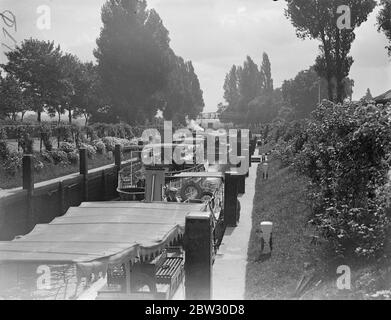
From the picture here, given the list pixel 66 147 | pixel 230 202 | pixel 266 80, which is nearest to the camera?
pixel 230 202

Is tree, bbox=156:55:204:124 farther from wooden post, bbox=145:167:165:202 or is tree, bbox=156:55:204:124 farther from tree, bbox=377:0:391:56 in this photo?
wooden post, bbox=145:167:165:202

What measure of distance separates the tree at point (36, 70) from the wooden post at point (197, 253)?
162 ft

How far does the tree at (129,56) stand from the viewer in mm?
54312

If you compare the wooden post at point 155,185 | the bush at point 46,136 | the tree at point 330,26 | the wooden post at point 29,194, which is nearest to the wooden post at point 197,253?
the wooden post at point 155,185

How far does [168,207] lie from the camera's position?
8711mm

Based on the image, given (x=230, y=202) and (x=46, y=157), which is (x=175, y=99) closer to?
(x=46, y=157)

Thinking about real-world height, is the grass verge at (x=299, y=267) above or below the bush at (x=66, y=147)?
below

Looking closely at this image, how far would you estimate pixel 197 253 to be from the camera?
6266 mm

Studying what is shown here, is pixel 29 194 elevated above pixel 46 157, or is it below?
below

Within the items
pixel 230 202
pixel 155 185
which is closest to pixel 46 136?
pixel 155 185

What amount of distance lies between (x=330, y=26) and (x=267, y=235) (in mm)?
18218

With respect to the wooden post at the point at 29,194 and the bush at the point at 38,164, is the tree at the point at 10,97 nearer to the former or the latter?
the bush at the point at 38,164
